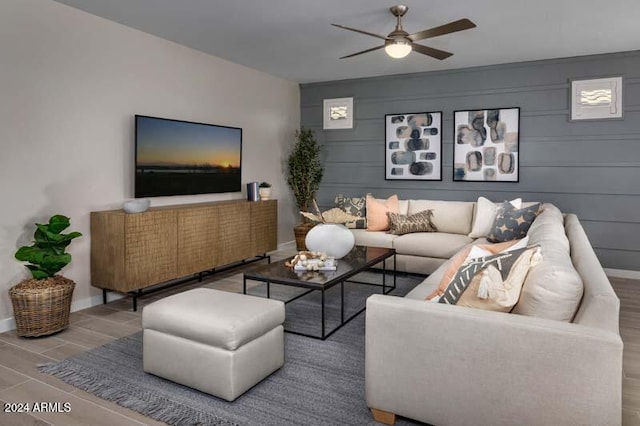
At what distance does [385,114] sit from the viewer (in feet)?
21.0

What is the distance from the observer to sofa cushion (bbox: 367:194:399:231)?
548cm

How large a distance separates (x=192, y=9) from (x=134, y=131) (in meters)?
1.29

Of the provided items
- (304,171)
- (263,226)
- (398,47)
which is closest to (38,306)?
(263,226)

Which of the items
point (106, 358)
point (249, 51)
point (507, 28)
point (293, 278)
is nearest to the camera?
point (106, 358)

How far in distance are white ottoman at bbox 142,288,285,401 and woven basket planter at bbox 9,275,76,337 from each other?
1.09 meters

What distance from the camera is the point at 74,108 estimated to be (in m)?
3.77

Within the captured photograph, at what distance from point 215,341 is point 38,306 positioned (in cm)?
166

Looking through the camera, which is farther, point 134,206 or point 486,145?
point 486,145

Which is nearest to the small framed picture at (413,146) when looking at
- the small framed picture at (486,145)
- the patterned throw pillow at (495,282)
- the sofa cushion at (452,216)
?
the small framed picture at (486,145)

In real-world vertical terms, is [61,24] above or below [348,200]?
above

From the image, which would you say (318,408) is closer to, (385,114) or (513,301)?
(513,301)

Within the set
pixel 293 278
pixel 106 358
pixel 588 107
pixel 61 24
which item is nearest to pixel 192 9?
pixel 61 24

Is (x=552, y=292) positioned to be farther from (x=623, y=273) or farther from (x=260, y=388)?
(x=623, y=273)

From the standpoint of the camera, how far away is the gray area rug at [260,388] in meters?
2.17
